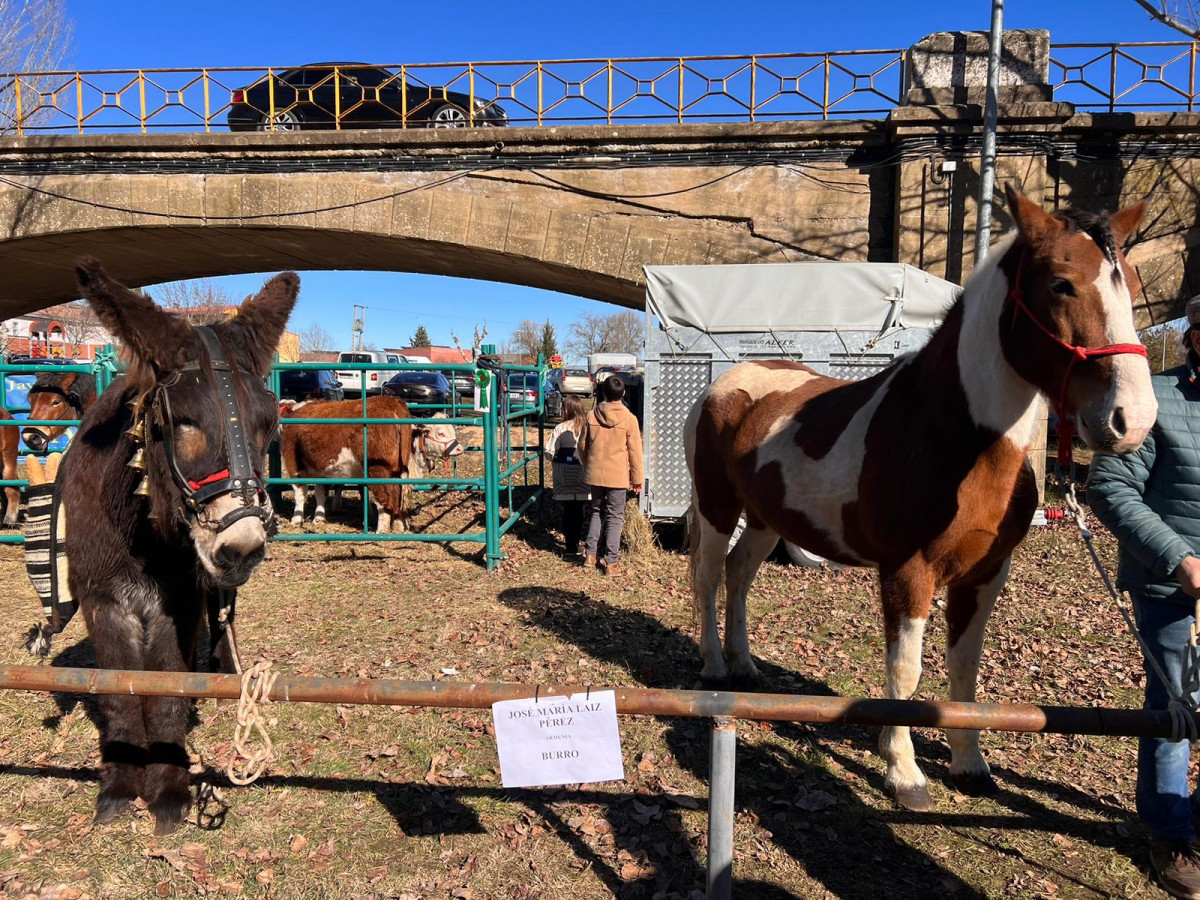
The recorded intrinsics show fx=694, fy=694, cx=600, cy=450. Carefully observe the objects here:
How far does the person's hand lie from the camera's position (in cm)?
218

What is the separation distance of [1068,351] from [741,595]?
274 centimetres

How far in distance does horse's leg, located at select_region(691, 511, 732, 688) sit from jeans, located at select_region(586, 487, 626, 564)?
2403mm

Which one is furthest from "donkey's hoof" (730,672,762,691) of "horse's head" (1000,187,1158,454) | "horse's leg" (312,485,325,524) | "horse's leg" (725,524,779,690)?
"horse's leg" (312,485,325,524)

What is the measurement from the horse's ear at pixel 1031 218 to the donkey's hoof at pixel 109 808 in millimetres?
4006

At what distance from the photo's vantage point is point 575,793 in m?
3.20

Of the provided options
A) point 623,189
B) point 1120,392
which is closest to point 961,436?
point 1120,392

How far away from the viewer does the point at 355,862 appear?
8.91 feet

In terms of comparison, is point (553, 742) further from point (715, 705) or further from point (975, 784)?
point (975, 784)

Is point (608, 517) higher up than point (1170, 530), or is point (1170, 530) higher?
point (1170, 530)

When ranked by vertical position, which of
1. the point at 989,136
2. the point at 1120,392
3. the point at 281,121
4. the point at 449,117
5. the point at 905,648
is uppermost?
the point at 449,117

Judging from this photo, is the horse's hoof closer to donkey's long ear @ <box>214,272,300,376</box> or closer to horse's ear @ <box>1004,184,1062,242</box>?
horse's ear @ <box>1004,184,1062,242</box>

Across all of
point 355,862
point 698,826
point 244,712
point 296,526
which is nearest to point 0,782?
point 355,862

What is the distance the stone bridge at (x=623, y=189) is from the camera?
894 cm

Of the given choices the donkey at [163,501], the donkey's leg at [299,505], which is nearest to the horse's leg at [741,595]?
the donkey at [163,501]
